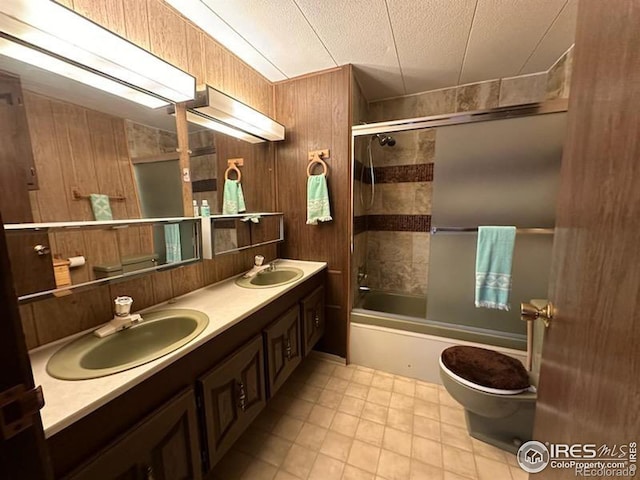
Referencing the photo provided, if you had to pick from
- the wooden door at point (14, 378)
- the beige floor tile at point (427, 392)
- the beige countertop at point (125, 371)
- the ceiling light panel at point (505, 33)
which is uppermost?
the ceiling light panel at point (505, 33)

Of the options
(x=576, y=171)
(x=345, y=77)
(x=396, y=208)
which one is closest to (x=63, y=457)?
(x=576, y=171)

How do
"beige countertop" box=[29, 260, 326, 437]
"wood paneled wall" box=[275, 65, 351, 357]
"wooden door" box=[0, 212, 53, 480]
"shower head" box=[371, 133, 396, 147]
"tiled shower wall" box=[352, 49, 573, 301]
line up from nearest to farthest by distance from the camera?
1. "wooden door" box=[0, 212, 53, 480]
2. "beige countertop" box=[29, 260, 326, 437]
3. "wood paneled wall" box=[275, 65, 351, 357]
4. "tiled shower wall" box=[352, 49, 573, 301]
5. "shower head" box=[371, 133, 396, 147]

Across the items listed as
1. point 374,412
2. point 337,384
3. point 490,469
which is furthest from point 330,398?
point 490,469

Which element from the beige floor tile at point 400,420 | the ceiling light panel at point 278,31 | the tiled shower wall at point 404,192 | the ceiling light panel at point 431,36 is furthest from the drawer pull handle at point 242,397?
the ceiling light panel at point 431,36

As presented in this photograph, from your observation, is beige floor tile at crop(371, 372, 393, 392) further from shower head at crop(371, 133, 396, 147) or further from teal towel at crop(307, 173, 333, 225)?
shower head at crop(371, 133, 396, 147)

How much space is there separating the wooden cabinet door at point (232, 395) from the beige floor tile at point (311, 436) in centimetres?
34

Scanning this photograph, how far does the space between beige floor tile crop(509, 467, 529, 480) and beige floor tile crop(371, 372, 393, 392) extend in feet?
2.47

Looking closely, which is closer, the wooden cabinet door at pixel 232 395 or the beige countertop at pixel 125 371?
the beige countertop at pixel 125 371

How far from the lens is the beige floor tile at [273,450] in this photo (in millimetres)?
1355

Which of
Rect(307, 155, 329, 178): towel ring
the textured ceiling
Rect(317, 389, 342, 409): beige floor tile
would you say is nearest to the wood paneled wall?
Rect(307, 155, 329, 178): towel ring

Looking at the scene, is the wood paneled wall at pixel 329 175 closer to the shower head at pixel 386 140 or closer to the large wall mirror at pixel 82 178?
the shower head at pixel 386 140

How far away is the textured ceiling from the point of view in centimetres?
137

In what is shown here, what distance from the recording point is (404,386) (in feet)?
6.26

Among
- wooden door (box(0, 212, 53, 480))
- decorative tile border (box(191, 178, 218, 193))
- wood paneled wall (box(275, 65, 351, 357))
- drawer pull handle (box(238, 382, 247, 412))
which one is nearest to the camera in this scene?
wooden door (box(0, 212, 53, 480))
